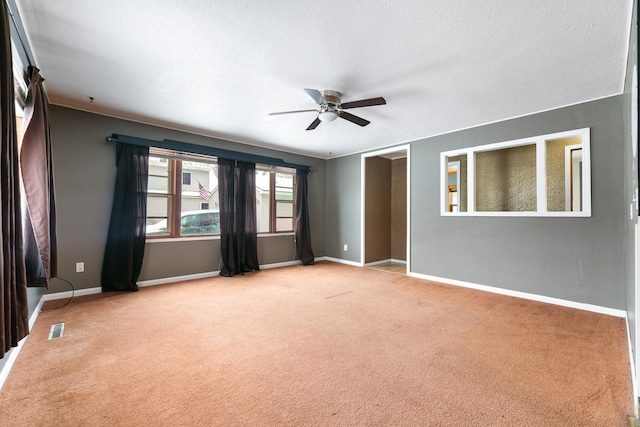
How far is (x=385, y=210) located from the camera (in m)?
6.41

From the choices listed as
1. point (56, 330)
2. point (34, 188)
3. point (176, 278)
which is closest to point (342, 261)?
point (176, 278)

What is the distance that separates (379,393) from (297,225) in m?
4.39

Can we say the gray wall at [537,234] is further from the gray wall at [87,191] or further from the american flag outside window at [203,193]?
the gray wall at [87,191]

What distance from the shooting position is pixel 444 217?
14.9 ft

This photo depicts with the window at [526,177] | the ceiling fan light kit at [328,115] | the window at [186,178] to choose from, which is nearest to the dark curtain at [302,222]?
the window at [186,178]

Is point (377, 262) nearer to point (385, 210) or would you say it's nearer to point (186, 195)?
point (385, 210)

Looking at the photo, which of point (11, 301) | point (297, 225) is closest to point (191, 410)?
point (11, 301)

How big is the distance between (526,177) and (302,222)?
396 centimetres

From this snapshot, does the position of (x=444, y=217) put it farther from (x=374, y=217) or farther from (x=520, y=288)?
(x=374, y=217)

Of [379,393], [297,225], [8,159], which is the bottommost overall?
[379,393]

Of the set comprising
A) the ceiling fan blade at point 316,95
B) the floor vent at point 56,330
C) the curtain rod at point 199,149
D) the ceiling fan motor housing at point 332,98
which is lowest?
the floor vent at point 56,330

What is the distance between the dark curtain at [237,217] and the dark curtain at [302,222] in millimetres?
1014

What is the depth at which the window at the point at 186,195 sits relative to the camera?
4.39m

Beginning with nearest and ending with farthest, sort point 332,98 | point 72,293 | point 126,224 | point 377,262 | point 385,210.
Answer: point 332,98
point 72,293
point 126,224
point 377,262
point 385,210
